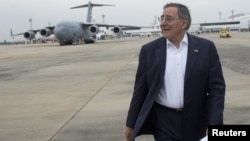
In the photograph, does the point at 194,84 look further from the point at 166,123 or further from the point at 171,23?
the point at 171,23

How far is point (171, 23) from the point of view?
3.49 m

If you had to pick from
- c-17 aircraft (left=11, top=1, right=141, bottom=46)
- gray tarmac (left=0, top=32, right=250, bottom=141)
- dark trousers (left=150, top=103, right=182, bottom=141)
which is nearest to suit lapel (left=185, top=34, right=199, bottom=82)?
dark trousers (left=150, top=103, right=182, bottom=141)

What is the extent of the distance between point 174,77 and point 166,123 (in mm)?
382

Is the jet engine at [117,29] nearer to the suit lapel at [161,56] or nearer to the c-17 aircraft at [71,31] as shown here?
the c-17 aircraft at [71,31]

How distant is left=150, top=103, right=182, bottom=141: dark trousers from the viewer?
140 inches

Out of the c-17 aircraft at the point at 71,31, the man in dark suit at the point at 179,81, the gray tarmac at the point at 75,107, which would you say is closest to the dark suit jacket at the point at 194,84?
the man in dark suit at the point at 179,81

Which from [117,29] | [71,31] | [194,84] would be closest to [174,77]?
[194,84]

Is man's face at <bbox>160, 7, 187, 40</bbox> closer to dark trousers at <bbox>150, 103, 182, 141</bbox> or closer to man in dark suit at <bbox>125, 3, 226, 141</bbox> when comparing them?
man in dark suit at <bbox>125, 3, 226, 141</bbox>

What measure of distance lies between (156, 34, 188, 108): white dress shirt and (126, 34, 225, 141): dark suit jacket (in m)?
0.04

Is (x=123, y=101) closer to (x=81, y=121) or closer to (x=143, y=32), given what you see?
(x=81, y=121)

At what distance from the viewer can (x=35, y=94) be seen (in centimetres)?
1234

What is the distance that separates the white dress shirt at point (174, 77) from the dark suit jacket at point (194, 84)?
0.13ft

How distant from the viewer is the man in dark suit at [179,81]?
11.4 feet

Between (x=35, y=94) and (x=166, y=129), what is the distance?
30.2 ft
